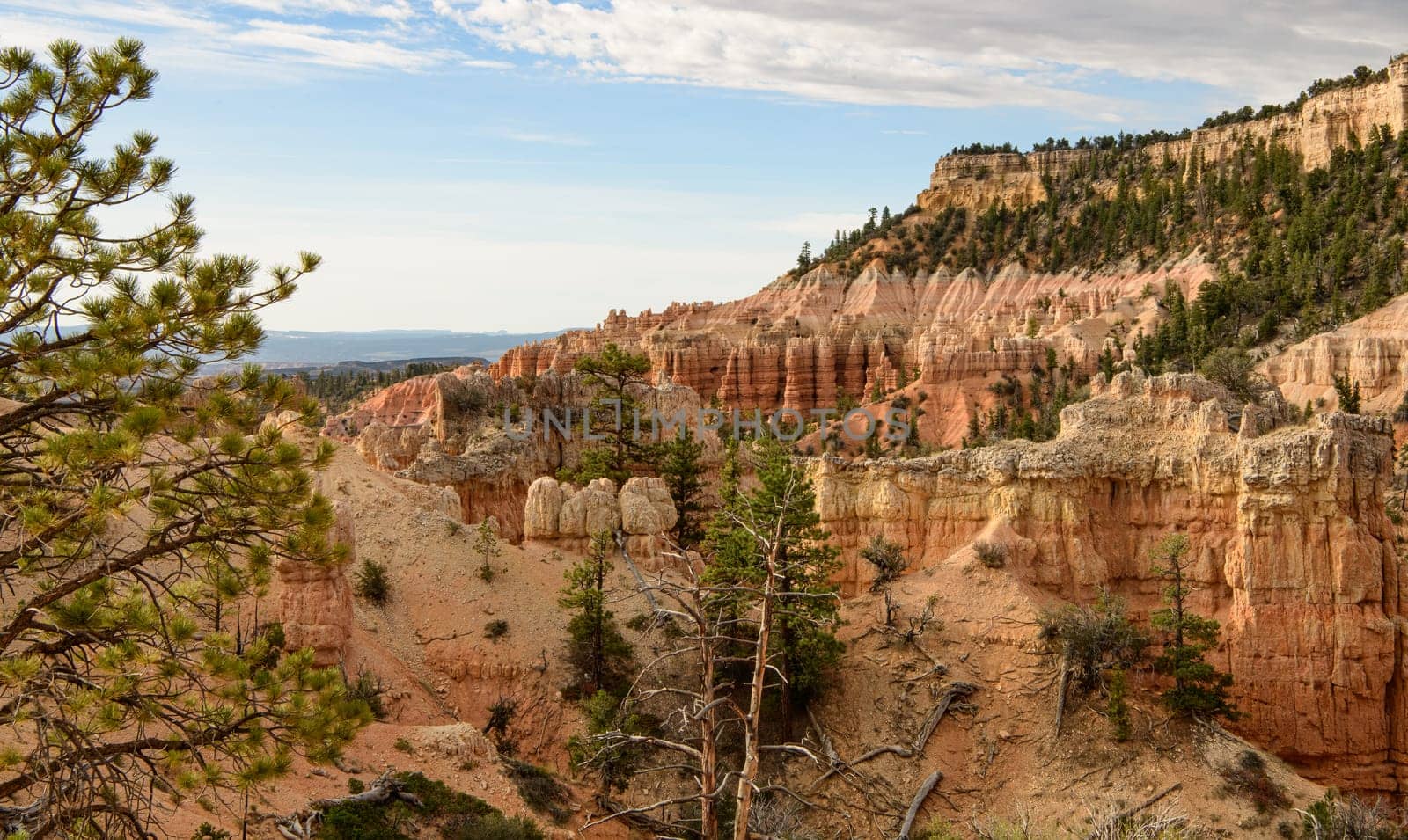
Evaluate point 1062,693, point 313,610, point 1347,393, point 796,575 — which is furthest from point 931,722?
point 1347,393

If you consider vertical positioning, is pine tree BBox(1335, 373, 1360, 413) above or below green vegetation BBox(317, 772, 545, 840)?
above

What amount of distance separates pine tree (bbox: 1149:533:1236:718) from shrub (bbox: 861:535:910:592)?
5651 mm

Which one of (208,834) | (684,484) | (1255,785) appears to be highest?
(684,484)

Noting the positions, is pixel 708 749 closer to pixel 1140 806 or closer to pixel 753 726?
pixel 753 726

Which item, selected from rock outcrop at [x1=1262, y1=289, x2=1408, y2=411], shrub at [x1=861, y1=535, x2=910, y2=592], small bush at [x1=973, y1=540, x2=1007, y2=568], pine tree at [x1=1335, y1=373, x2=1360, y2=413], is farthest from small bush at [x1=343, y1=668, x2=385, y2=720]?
rock outcrop at [x1=1262, y1=289, x2=1408, y2=411]

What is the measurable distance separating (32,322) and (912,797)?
1691 centimetres

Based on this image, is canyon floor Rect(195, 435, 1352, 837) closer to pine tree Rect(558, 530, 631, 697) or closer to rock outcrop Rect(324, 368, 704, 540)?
pine tree Rect(558, 530, 631, 697)

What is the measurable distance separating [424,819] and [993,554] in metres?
13.6

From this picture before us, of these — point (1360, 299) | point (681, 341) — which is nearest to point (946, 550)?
point (1360, 299)

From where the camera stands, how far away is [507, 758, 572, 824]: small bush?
1947cm

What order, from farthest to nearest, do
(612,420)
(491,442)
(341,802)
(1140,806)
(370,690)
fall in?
(612,420) → (491,442) → (370,690) → (1140,806) → (341,802)

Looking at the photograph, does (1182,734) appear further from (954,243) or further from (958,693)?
(954,243)

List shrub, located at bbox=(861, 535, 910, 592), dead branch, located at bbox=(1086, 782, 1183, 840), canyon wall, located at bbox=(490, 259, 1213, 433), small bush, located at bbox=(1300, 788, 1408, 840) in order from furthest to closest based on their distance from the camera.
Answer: canyon wall, located at bbox=(490, 259, 1213, 433) → shrub, located at bbox=(861, 535, 910, 592) → small bush, located at bbox=(1300, 788, 1408, 840) → dead branch, located at bbox=(1086, 782, 1183, 840)

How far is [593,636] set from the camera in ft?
80.8
